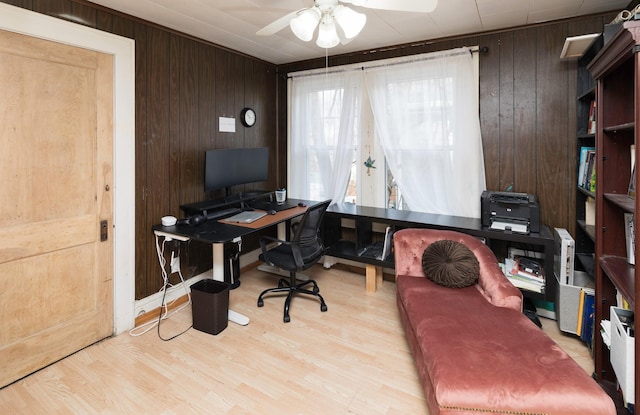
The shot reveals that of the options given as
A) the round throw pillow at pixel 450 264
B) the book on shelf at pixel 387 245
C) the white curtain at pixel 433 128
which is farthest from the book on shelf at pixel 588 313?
the book on shelf at pixel 387 245

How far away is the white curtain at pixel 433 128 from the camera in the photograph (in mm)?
3170

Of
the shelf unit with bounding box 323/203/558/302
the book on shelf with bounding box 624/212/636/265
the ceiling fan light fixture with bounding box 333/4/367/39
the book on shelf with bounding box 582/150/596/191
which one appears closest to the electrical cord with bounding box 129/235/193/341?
the shelf unit with bounding box 323/203/558/302

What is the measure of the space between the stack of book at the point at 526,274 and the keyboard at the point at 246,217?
2.13m

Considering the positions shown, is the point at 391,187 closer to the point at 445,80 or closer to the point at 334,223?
the point at 334,223

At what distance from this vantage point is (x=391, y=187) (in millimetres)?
3795

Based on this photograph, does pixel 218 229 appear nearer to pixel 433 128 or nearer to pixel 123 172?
pixel 123 172

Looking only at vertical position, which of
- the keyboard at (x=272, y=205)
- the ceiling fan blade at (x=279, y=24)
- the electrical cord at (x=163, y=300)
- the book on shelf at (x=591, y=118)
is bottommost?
the electrical cord at (x=163, y=300)

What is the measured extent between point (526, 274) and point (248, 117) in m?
3.04

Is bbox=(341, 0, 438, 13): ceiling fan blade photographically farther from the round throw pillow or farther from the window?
the window

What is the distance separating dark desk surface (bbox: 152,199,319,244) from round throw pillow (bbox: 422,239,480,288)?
1275 millimetres

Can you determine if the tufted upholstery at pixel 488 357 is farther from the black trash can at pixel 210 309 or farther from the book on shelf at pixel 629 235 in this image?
the black trash can at pixel 210 309

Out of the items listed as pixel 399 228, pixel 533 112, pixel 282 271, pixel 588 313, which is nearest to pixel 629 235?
pixel 588 313

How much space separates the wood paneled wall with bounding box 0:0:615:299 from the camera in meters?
2.80

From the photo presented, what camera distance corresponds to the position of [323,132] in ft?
13.0
